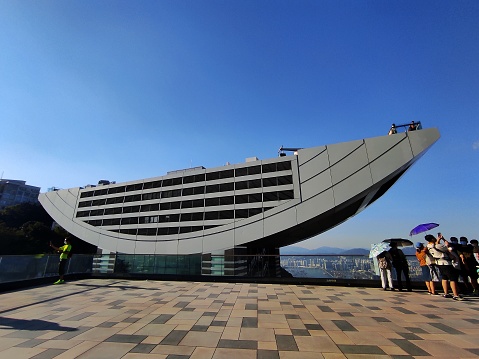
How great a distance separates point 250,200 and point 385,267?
Answer: 108ft

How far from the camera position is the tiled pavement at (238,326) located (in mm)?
4023

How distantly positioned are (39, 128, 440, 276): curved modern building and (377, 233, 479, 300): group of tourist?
84.9 feet

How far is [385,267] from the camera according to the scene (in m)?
9.91

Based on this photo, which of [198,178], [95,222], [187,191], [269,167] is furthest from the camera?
[95,222]

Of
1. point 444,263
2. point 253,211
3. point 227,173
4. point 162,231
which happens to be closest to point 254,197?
point 253,211

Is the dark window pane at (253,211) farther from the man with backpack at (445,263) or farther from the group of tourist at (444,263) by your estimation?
the man with backpack at (445,263)

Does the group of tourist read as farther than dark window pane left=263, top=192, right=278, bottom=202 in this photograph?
No

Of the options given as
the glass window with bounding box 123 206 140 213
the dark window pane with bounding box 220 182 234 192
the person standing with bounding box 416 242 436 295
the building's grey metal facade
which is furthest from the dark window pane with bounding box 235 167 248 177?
the building's grey metal facade

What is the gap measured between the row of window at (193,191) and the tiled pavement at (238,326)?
32837 millimetres

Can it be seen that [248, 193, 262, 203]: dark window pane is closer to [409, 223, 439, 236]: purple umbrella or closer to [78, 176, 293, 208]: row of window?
[78, 176, 293, 208]: row of window

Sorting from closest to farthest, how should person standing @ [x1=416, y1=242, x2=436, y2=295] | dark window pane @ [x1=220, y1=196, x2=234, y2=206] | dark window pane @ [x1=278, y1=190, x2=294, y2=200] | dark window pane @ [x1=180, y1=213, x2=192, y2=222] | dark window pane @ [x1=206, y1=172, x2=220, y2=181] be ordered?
person standing @ [x1=416, y1=242, x2=436, y2=295] < dark window pane @ [x1=278, y1=190, x2=294, y2=200] < dark window pane @ [x1=220, y1=196, x2=234, y2=206] < dark window pane @ [x1=206, y1=172, x2=220, y2=181] < dark window pane @ [x1=180, y1=213, x2=192, y2=222]

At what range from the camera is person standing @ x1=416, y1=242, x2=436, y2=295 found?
8.85 metres

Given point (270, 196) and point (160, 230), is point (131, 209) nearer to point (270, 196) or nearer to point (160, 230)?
point (160, 230)

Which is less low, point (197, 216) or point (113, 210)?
point (113, 210)
